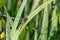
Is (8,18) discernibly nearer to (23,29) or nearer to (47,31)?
(23,29)

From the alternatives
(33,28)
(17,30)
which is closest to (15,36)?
(17,30)

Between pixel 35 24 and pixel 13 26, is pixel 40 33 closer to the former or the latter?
pixel 35 24

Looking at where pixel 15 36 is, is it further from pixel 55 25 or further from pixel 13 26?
pixel 55 25

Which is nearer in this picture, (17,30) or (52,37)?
(17,30)

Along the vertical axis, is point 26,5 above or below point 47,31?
above

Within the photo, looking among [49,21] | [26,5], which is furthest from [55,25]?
[26,5]

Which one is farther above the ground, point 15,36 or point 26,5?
point 26,5

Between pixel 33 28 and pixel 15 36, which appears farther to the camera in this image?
pixel 33 28

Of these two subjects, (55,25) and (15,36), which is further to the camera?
(55,25)
